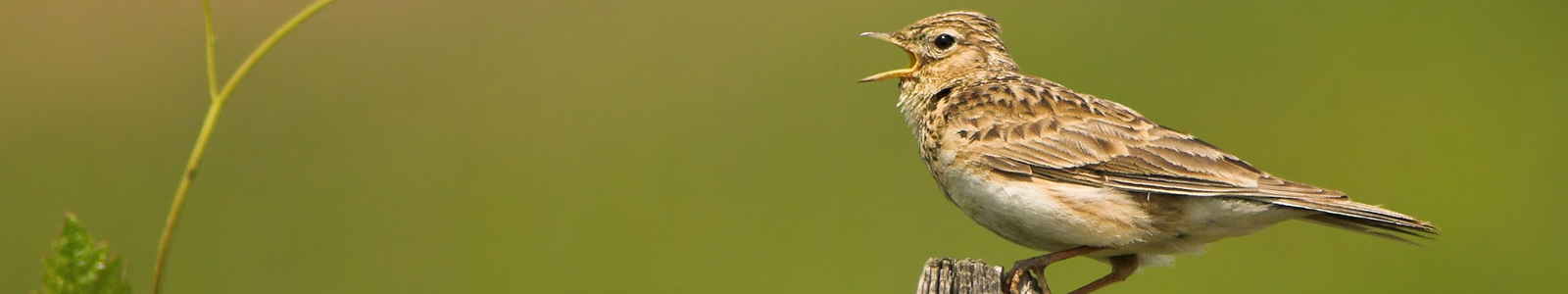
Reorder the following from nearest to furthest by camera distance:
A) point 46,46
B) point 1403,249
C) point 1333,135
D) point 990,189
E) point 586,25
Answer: point 990,189, point 1403,249, point 1333,135, point 46,46, point 586,25

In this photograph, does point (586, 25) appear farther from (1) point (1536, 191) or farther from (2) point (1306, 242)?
(1) point (1536, 191)

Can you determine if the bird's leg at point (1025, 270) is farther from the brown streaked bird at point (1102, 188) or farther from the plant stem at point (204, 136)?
the plant stem at point (204, 136)

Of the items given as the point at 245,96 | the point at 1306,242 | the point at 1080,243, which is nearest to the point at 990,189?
the point at 1080,243

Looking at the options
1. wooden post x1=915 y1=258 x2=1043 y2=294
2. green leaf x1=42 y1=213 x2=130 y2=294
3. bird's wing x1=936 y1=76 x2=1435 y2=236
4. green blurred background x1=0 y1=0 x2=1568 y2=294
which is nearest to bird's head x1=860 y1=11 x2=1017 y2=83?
bird's wing x1=936 y1=76 x2=1435 y2=236

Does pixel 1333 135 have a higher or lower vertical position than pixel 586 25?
lower

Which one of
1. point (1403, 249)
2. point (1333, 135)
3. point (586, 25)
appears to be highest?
point (586, 25)

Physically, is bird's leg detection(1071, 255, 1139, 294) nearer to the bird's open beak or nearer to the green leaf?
the bird's open beak

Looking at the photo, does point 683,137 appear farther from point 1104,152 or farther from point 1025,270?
point 1025,270

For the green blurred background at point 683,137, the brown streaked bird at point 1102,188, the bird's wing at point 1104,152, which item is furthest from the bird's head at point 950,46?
the green blurred background at point 683,137
